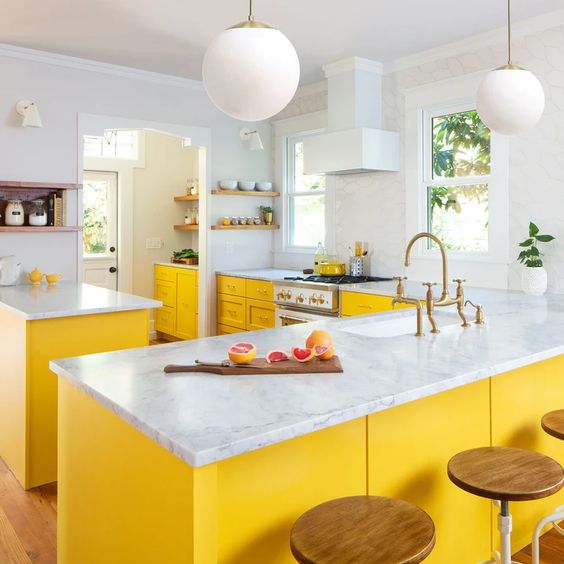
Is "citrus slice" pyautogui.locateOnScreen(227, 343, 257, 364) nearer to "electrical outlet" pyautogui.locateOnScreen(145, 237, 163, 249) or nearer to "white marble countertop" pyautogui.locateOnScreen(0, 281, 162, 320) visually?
"white marble countertop" pyautogui.locateOnScreen(0, 281, 162, 320)

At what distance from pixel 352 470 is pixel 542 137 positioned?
2.90 m

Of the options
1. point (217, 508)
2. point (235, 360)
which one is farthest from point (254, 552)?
point (235, 360)

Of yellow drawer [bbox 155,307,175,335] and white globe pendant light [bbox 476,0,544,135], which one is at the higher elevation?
white globe pendant light [bbox 476,0,544,135]

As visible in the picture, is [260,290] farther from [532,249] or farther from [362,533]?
[362,533]

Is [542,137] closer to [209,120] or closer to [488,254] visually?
[488,254]

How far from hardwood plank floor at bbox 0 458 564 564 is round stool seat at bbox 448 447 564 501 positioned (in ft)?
2.62

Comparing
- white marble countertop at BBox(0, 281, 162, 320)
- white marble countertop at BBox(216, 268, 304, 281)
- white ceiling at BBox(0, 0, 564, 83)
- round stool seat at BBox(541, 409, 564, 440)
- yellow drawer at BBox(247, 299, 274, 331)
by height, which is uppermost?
white ceiling at BBox(0, 0, 564, 83)

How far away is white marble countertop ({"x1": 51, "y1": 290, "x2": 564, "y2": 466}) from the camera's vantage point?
3.88ft

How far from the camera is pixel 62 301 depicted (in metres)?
3.29

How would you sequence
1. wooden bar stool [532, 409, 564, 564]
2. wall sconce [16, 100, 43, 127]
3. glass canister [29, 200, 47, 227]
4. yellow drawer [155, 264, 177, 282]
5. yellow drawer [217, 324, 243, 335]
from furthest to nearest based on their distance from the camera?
yellow drawer [155, 264, 177, 282] → yellow drawer [217, 324, 243, 335] → glass canister [29, 200, 47, 227] → wall sconce [16, 100, 43, 127] → wooden bar stool [532, 409, 564, 564]

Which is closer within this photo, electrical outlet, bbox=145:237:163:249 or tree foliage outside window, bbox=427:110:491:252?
tree foliage outside window, bbox=427:110:491:252

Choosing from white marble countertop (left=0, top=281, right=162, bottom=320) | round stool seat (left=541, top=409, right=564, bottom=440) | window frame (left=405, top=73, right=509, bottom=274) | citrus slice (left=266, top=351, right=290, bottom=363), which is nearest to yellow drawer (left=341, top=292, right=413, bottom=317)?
window frame (left=405, top=73, right=509, bottom=274)

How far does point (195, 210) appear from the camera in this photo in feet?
22.6

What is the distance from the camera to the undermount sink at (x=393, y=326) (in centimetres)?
250
